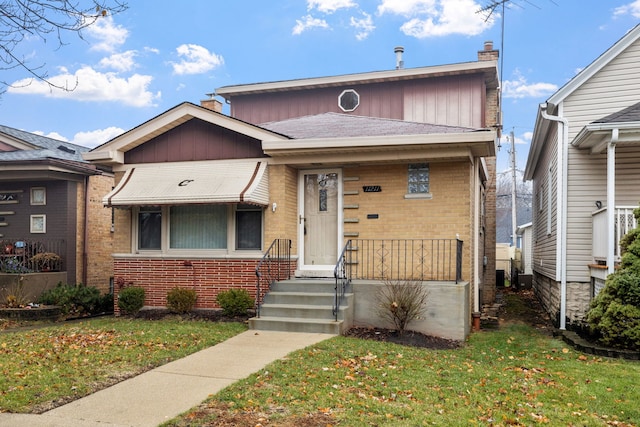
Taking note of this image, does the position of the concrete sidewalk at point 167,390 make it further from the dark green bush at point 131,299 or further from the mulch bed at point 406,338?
the dark green bush at point 131,299

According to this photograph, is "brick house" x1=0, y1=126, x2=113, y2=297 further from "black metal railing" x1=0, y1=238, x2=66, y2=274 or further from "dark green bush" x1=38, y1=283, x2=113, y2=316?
"dark green bush" x1=38, y1=283, x2=113, y2=316

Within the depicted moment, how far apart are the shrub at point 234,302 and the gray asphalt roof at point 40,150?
6.77 meters

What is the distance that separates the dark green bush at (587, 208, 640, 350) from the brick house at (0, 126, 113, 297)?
38.3 feet

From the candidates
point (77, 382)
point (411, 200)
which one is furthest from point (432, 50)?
point (77, 382)

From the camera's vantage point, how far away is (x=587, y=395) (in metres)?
5.81

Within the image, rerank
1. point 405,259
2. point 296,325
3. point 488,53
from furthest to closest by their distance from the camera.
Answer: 1. point 488,53
2. point 405,259
3. point 296,325

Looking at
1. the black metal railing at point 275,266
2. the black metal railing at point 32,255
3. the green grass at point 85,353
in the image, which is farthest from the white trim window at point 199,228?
the black metal railing at point 32,255

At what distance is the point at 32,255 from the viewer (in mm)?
13742

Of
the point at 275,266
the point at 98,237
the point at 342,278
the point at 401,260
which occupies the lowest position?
the point at 342,278

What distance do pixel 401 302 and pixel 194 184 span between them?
15.5 ft

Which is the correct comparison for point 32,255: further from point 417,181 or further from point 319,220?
point 417,181

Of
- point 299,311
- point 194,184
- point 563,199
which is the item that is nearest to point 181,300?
point 194,184

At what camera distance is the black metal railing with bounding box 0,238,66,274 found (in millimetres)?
13227

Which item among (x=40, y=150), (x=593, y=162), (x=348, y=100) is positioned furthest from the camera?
(x=348, y=100)
